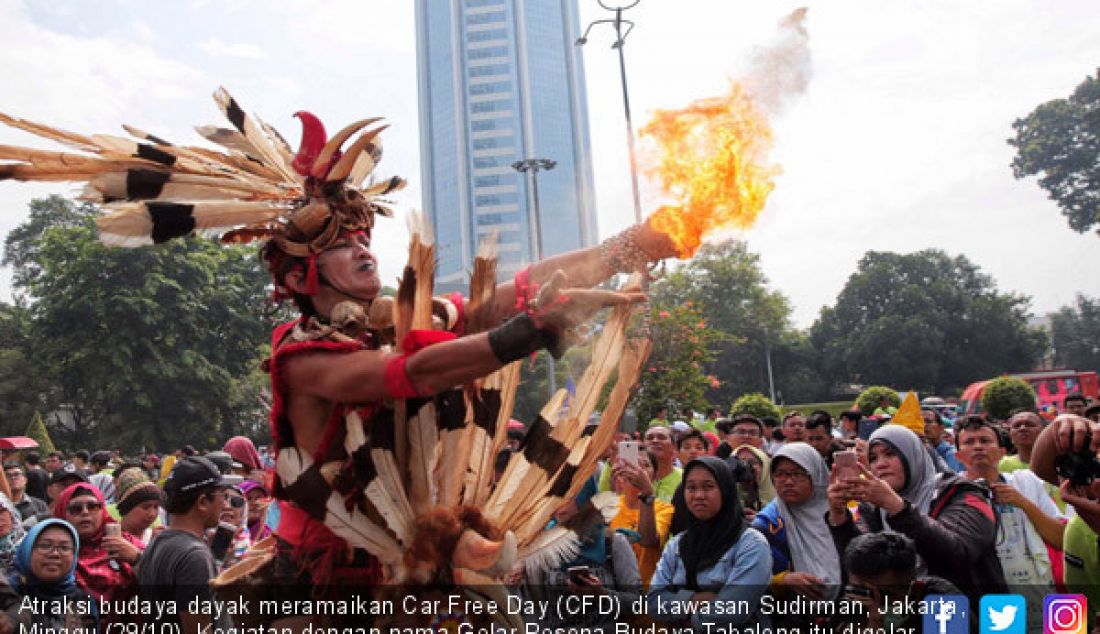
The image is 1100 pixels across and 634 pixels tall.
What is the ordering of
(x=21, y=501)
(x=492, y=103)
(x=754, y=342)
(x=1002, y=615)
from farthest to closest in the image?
(x=492, y=103), (x=754, y=342), (x=21, y=501), (x=1002, y=615)

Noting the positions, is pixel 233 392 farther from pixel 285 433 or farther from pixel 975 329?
pixel 975 329

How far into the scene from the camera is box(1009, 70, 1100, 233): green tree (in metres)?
47.6

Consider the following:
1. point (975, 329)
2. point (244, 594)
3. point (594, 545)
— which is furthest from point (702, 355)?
point (975, 329)

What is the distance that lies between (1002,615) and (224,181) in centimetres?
415

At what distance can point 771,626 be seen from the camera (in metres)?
4.39

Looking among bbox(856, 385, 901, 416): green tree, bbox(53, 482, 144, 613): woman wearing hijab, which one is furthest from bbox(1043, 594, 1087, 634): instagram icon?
bbox(856, 385, 901, 416): green tree

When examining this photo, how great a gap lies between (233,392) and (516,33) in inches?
2940

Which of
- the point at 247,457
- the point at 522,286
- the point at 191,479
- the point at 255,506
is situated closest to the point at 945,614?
the point at 522,286

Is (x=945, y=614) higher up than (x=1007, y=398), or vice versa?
(x=1007, y=398)

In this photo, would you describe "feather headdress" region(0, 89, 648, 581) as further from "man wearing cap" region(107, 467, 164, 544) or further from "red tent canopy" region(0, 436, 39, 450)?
"red tent canopy" region(0, 436, 39, 450)

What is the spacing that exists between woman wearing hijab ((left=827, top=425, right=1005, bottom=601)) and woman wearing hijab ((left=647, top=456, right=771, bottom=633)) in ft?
1.84

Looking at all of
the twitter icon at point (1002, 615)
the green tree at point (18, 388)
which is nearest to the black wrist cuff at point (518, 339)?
the twitter icon at point (1002, 615)

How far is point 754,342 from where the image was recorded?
205ft

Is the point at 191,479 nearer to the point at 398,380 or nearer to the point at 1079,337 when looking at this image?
the point at 398,380
